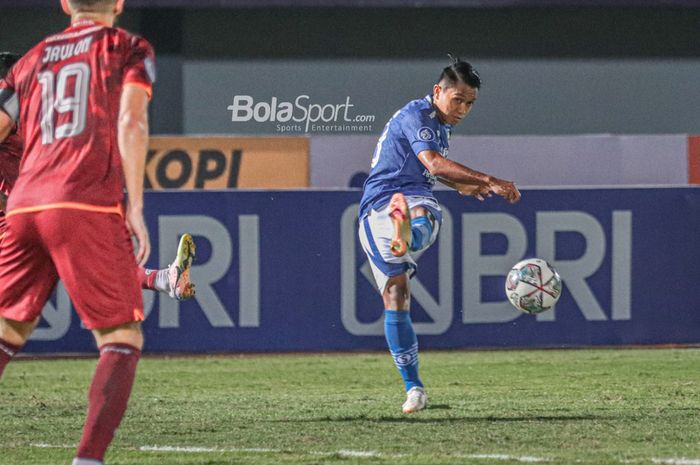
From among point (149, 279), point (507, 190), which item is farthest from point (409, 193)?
point (149, 279)

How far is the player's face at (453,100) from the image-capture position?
8.09m

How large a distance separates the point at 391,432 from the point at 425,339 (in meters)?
4.81

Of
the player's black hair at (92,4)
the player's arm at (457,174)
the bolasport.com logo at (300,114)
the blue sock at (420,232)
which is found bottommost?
the blue sock at (420,232)

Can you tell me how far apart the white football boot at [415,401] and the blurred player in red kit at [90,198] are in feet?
9.92

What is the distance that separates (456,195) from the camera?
11891 mm

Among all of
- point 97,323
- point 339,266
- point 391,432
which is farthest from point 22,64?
point 339,266

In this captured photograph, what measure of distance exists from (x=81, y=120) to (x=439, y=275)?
696 centimetres

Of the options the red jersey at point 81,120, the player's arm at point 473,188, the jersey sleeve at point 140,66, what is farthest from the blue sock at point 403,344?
the jersey sleeve at point 140,66

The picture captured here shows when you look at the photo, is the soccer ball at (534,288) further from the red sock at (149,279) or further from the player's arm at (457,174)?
the red sock at (149,279)

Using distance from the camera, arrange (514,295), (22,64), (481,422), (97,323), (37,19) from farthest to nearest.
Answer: (37,19), (514,295), (481,422), (22,64), (97,323)

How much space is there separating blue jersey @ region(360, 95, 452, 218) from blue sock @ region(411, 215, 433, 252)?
253 millimetres

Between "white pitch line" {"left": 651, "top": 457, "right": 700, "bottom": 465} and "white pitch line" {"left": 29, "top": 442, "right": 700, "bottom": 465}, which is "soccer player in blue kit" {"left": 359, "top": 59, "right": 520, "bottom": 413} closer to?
"white pitch line" {"left": 29, "top": 442, "right": 700, "bottom": 465}

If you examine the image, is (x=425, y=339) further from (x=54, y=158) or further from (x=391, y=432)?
(x=54, y=158)

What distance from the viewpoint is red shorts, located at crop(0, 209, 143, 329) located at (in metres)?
5.06
